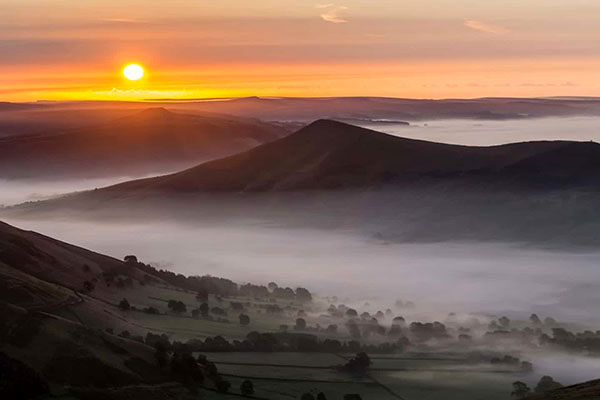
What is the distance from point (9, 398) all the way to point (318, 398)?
46.2 m

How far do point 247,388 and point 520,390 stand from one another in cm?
4757

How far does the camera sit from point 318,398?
573 feet

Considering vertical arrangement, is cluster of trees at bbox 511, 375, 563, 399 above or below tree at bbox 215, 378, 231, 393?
above

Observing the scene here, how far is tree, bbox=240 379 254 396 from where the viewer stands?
17225 centimetres

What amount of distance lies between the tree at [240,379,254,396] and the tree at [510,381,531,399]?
44406mm

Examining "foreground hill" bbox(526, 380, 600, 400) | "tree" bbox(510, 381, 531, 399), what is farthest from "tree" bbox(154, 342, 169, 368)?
"foreground hill" bbox(526, 380, 600, 400)

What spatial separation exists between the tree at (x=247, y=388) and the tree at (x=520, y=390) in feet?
146

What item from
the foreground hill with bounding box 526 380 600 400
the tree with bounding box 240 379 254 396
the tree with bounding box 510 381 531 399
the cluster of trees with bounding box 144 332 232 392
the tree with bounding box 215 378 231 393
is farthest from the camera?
the tree with bounding box 510 381 531 399

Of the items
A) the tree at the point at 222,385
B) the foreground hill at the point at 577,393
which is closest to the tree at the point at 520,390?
the foreground hill at the point at 577,393

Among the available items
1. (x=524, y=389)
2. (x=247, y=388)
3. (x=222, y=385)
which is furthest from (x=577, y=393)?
(x=222, y=385)

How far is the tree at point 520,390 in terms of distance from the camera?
7441 inches

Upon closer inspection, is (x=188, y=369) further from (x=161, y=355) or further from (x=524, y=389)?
(x=524, y=389)

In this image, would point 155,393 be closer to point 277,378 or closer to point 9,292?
point 277,378

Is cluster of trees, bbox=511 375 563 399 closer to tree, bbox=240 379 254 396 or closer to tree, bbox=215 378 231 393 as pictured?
tree, bbox=240 379 254 396
